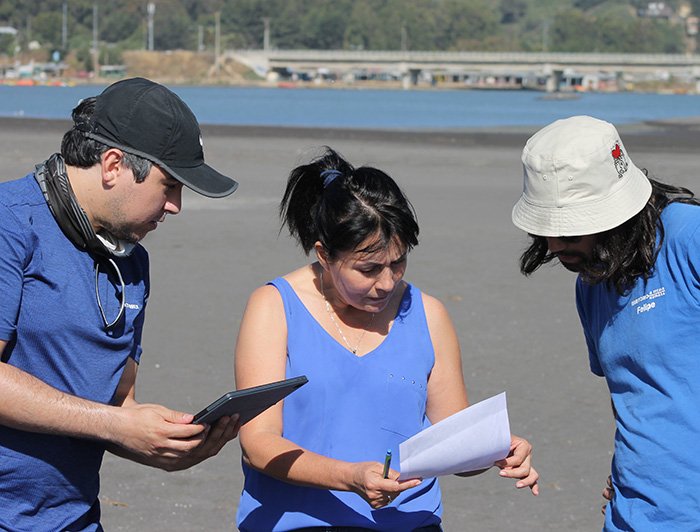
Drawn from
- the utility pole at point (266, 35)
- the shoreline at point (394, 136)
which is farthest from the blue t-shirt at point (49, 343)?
the utility pole at point (266, 35)

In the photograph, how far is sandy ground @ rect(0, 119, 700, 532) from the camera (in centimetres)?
486

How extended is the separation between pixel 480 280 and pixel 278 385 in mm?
7439

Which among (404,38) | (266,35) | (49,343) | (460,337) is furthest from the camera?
(404,38)

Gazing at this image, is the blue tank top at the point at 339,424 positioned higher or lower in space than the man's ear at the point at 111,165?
lower

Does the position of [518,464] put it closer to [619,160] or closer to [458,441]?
[458,441]

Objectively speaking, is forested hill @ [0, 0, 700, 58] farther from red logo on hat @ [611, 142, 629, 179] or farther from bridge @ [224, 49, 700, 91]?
red logo on hat @ [611, 142, 629, 179]

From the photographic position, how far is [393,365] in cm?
286

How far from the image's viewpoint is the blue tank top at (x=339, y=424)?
2.79 meters

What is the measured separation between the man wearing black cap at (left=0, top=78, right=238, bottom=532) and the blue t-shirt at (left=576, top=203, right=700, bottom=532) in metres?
1.11

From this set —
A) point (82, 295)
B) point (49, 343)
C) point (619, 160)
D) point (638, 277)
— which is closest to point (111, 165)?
point (82, 295)

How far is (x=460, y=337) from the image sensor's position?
25.0ft

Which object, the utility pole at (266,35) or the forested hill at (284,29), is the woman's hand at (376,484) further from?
the utility pole at (266,35)

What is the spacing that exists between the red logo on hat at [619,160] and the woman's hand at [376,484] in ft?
3.25

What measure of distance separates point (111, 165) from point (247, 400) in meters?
0.72
